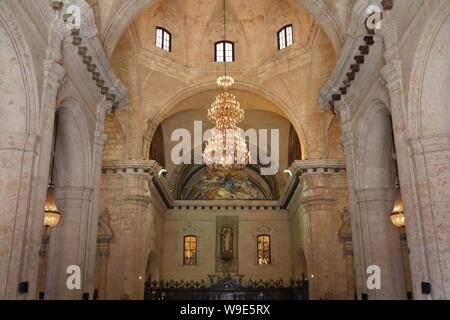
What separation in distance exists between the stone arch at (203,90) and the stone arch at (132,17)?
6897 millimetres

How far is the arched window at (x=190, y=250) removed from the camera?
2511 cm

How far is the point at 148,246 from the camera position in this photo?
1983cm

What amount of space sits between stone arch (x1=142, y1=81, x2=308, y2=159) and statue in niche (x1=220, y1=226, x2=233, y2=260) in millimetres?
8157

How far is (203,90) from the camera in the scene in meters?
19.7

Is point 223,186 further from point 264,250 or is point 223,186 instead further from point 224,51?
point 224,51

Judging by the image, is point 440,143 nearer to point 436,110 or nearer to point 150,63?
point 436,110

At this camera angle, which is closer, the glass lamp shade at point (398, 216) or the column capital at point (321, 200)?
the glass lamp shade at point (398, 216)

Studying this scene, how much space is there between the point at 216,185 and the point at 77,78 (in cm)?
1758

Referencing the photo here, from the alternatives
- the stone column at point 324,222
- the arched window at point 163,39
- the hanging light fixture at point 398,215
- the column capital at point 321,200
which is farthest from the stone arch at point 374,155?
the arched window at point 163,39

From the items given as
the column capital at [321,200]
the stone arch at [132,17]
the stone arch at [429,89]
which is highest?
the stone arch at [132,17]

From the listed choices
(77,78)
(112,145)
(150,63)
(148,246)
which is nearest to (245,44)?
(150,63)

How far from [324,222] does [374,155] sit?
7.45 m

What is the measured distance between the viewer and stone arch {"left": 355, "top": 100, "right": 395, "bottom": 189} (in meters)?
10.6

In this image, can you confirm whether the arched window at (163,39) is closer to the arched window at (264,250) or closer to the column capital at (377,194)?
the column capital at (377,194)
